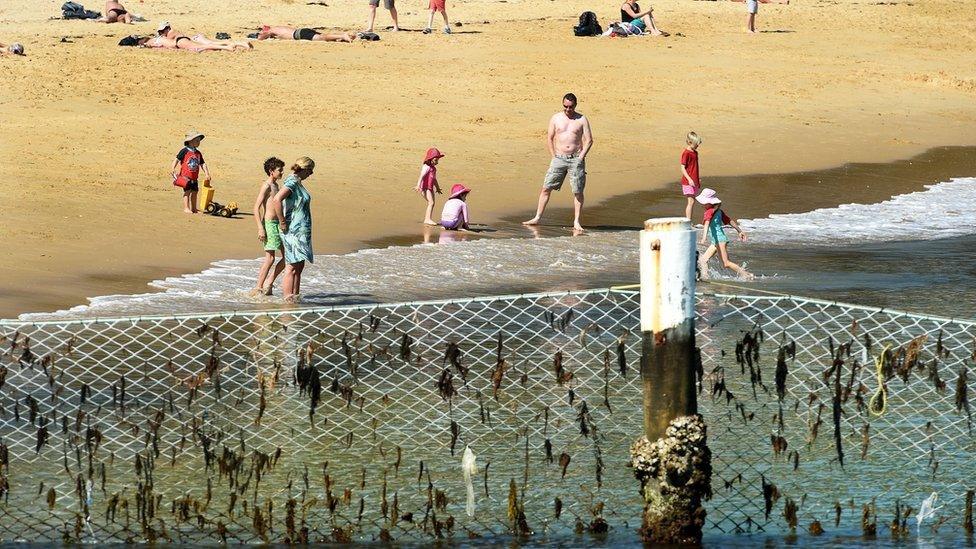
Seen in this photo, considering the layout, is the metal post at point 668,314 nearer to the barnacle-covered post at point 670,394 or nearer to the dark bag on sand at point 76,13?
the barnacle-covered post at point 670,394

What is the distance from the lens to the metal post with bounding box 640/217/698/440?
6.15m

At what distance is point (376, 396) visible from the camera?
9.56m

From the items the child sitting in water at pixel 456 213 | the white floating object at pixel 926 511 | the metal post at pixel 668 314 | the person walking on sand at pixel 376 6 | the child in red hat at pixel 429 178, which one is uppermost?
the person walking on sand at pixel 376 6

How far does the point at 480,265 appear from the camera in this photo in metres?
15.4

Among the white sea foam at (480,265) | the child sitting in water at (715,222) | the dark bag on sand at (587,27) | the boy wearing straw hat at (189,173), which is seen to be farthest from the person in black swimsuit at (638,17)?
the child sitting in water at (715,222)

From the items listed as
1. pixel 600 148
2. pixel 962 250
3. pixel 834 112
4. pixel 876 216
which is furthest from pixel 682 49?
pixel 962 250

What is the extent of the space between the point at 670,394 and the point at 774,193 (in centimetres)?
1512

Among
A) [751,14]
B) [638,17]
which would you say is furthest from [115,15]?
[751,14]

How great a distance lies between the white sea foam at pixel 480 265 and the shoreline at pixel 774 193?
451 mm

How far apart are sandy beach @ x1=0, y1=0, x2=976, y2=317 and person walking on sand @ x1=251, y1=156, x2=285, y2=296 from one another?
1346 mm

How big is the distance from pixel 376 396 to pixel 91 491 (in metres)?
2.74

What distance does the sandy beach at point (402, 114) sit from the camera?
16.2 m

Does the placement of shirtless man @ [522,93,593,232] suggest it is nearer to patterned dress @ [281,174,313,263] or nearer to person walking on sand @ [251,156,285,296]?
person walking on sand @ [251,156,285,296]

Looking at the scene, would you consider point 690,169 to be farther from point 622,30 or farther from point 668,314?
point 622,30
